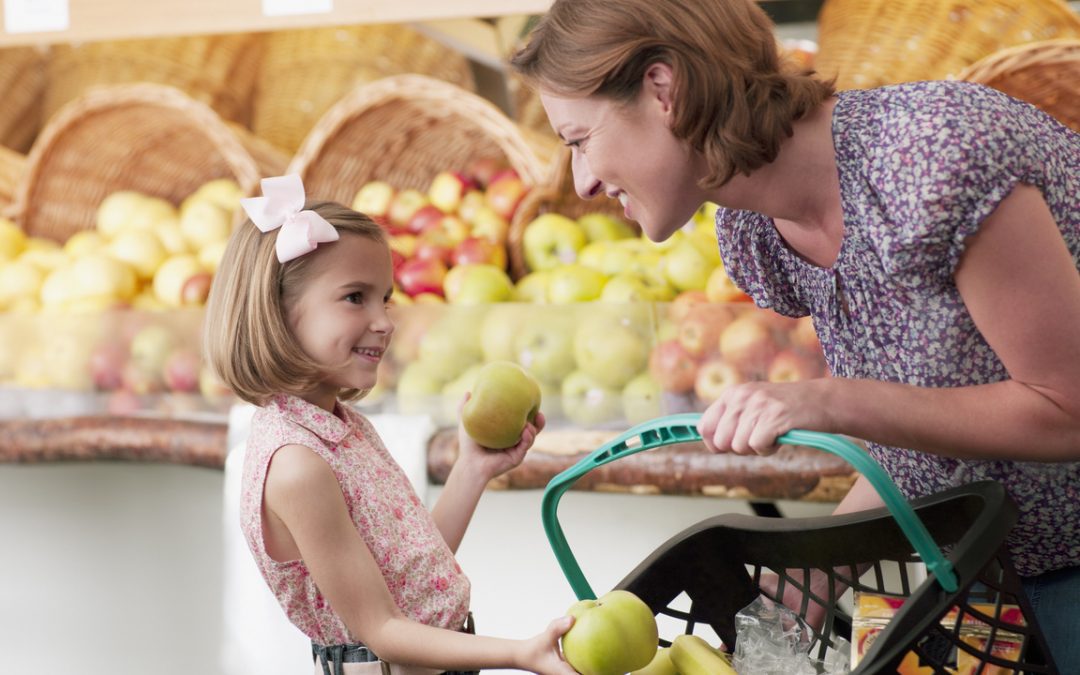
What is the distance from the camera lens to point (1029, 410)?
0.86 meters

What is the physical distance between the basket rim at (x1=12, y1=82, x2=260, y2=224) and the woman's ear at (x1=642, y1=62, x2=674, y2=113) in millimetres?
1613

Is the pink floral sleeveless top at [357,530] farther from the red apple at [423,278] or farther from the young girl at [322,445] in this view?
the red apple at [423,278]

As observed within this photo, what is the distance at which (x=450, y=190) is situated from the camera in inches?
105

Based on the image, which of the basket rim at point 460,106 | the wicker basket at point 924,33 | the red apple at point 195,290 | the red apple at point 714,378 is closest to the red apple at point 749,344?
the red apple at point 714,378

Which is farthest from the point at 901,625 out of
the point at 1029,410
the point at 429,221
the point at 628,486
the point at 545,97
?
the point at 429,221

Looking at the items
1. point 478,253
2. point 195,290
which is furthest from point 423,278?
point 195,290

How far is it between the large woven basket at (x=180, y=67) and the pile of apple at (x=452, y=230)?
62 cm

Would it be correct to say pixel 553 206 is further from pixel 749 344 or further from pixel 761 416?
pixel 761 416

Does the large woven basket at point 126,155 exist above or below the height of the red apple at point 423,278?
above

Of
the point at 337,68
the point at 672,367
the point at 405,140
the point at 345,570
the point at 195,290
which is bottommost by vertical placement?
the point at 195,290

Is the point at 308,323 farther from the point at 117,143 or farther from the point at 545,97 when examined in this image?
the point at 117,143

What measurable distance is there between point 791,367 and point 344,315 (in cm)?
95

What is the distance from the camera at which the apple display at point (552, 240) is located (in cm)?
239

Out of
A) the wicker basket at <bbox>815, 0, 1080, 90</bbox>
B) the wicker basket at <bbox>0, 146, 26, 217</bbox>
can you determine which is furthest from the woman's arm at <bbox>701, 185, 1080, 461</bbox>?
the wicker basket at <bbox>0, 146, 26, 217</bbox>
